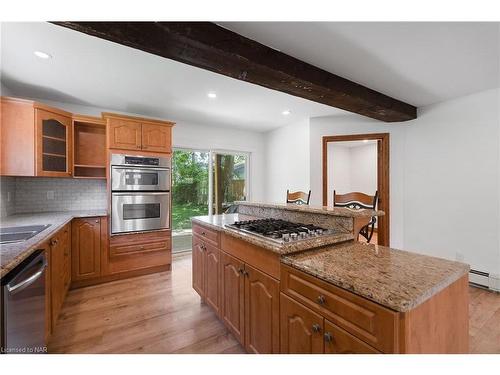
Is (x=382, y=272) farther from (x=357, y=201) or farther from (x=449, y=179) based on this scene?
(x=449, y=179)

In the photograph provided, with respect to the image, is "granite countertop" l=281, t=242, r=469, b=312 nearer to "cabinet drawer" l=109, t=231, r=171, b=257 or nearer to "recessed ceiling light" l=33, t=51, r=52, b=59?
"cabinet drawer" l=109, t=231, r=171, b=257

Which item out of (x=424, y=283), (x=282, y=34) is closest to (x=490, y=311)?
(x=424, y=283)

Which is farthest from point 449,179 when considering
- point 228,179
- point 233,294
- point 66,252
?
point 66,252

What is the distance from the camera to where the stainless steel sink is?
5.45 feet

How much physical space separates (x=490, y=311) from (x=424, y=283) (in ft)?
7.27

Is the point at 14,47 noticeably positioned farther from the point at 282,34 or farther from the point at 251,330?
the point at 251,330

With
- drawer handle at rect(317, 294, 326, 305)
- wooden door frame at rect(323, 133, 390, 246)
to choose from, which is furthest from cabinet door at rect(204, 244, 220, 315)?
wooden door frame at rect(323, 133, 390, 246)

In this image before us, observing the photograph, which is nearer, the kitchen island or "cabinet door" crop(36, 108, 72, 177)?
the kitchen island

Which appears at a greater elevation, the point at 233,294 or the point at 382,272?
the point at 382,272

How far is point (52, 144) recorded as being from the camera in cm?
264

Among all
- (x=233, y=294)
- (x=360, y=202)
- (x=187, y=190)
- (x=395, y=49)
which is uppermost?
(x=395, y=49)

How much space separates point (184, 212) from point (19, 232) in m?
2.46

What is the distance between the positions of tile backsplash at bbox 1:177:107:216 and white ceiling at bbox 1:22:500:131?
1.08 meters

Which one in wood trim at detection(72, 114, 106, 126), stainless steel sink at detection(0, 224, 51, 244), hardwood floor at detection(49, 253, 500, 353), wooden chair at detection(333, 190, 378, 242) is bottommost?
hardwood floor at detection(49, 253, 500, 353)
